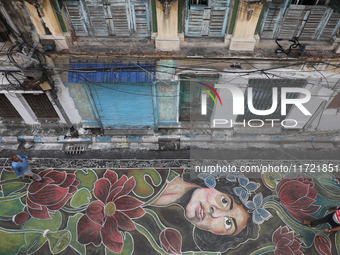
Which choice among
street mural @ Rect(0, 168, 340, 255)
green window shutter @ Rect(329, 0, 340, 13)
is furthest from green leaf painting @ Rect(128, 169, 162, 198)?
green window shutter @ Rect(329, 0, 340, 13)

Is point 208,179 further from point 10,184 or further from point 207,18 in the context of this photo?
point 10,184

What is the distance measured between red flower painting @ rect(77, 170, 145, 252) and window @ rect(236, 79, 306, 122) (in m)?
5.79

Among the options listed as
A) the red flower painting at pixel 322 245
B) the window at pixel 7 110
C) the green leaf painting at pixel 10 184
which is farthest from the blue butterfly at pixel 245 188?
the window at pixel 7 110

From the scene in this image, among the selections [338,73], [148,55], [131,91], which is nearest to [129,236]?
[131,91]

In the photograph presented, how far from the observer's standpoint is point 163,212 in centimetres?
945

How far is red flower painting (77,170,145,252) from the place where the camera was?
8898 millimetres

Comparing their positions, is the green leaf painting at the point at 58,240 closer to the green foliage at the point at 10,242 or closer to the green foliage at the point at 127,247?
the green foliage at the point at 10,242

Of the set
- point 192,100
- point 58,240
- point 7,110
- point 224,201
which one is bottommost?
point 58,240

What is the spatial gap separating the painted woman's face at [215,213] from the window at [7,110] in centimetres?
860

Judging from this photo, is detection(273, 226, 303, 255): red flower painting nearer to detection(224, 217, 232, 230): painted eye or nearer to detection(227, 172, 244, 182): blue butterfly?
detection(224, 217, 232, 230): painted eye

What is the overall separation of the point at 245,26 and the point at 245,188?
6.05 metres

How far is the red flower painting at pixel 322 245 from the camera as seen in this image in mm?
8648

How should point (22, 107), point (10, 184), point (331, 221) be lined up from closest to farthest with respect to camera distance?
point (331, 221), point (10, 184), point (22, 107)

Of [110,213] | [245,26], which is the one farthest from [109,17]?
[110,213]
